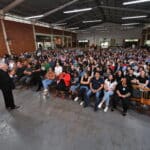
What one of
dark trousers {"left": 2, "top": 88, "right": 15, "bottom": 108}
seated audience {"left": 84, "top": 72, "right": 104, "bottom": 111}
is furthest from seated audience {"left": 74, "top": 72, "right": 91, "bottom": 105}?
dark trousers {"left": 2, "top": 88, "right": 15, "bottom": 108}

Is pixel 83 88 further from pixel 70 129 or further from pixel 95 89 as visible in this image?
pixel 70 129

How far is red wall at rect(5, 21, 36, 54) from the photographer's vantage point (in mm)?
10418

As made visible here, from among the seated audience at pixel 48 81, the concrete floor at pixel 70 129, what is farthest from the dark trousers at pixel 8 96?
the seated audience at pixel 48 81

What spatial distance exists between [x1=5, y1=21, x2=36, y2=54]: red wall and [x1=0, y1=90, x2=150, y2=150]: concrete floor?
793cm

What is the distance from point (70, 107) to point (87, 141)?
1.49 meters

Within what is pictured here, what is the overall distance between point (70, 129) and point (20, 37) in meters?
10.7

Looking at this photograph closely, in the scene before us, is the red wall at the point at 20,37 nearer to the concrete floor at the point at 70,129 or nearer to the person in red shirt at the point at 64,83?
the person in red shirt at the point at 64,83

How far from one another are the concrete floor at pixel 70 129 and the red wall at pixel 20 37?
7926mm

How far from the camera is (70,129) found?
9.98 ft

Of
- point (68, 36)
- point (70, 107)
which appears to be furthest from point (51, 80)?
point (68, 36)

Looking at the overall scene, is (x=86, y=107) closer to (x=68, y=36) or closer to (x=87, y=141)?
(x=87, y=141)

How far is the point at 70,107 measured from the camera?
13.3 ft

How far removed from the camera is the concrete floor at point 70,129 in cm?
257

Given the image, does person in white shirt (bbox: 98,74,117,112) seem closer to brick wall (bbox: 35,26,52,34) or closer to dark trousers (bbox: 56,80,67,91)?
dark trousers (bbox: 56,80,67,91)
